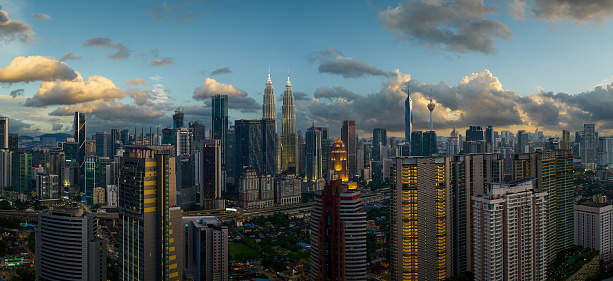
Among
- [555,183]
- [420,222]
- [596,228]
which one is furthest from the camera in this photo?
[596,228]

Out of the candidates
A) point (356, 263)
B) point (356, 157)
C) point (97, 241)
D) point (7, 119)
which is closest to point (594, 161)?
point (356, 157)

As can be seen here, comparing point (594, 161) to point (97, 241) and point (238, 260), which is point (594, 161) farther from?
point (97, 241)

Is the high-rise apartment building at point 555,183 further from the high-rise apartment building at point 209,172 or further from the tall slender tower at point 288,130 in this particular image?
the tall slender tower at point 288,130

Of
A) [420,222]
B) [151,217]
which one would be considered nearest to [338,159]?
[420,222]

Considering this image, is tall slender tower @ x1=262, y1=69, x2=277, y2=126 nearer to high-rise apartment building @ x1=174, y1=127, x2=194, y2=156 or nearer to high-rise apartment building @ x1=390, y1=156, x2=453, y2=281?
high-rise apartment building @ x1=174, y1=127, x2=194, y2=156

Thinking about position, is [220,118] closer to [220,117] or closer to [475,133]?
[220,117]

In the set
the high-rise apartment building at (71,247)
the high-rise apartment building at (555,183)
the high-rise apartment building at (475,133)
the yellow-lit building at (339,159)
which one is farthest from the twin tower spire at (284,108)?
the high-rise apartment building at (71,247)
